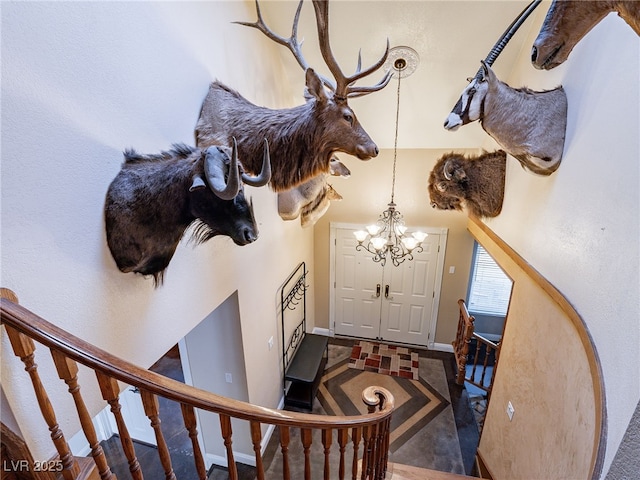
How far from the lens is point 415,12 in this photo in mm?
2564

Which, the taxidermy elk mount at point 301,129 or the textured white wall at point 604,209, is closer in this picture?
the textured white wall at point 604,209

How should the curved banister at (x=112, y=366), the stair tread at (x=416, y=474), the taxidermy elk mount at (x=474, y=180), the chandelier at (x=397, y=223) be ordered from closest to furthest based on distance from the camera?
the curved banister at (x=112, y=366) < the stair tread at (x=416, y=474) < the chandelier at (x=397, y=223) < the taxidermy elk mount at (x=474, y=180)

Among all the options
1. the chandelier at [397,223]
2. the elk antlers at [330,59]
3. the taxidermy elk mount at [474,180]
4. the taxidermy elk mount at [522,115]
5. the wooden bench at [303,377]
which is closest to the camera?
the elk antlers at [330,59]

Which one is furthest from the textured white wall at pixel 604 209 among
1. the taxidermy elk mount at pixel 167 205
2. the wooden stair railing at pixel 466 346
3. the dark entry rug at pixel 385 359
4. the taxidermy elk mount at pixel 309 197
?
the dark entry rug at pixel 385 359

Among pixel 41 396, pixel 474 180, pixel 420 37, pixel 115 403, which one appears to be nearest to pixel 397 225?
pixel 474 180

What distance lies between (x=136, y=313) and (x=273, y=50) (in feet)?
9.02

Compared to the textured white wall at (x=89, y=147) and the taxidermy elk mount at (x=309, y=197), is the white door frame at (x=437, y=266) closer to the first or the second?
the taxidermy elk mount at (x=309, y=197)

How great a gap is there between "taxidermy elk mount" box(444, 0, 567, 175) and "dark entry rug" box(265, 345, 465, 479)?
346cm

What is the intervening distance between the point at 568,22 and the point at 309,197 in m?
2.30

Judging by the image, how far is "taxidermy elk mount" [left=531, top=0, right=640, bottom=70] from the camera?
890 mm

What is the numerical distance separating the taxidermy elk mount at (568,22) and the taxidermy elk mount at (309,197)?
5.81 ft

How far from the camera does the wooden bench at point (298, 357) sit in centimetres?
401

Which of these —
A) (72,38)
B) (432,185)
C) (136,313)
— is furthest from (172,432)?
(432,185)

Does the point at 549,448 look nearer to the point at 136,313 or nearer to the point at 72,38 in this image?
the point at 136,313
